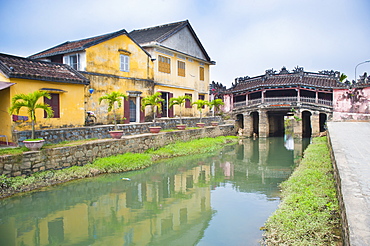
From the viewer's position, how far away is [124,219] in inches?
280

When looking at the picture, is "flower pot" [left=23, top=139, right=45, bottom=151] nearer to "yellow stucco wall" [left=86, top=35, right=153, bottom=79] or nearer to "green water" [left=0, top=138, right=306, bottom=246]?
Answer: "green water" [left=0, top=138, right=306, bottom=246]

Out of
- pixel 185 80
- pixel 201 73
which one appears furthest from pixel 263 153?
pixel 201 73

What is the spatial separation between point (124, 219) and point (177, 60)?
15898mm

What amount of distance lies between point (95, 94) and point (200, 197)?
862cm

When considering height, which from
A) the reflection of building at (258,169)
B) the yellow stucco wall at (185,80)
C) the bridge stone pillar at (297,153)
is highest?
the yellow stucco wall at (185,80)

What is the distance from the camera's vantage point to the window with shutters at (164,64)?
64.9 feet

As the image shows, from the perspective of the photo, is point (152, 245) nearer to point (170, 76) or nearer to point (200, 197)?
point (200, 197)

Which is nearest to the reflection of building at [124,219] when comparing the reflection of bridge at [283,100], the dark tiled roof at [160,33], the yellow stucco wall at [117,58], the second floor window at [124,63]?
the yellow stucco wall at [117,58]

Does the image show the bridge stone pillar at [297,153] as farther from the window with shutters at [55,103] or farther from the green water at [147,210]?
the window with shutters at [55,103]

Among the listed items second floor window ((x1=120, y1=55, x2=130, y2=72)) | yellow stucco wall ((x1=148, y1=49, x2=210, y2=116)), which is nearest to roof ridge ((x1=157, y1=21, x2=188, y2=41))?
yellow stucco wall ((x1=148, y1=49, x2=210, y2=116))

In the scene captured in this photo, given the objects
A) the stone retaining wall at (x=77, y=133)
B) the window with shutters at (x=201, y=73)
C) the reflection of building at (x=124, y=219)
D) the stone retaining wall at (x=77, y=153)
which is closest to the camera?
the reflection of building at (x=124, y=219)

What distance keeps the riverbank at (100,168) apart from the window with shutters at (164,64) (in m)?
5.63

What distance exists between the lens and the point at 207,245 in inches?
228

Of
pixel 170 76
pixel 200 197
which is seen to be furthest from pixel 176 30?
pixel 200 197
